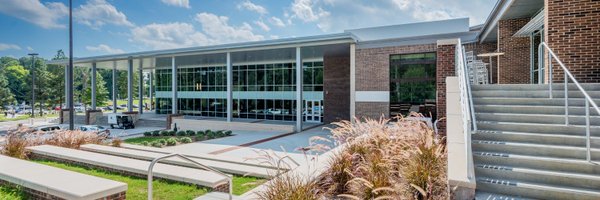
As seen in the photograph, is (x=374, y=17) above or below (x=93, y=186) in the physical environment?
above

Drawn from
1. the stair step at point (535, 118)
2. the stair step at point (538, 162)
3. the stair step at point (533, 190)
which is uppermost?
the stair step at point (535, 118)

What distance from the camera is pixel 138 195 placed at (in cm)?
595

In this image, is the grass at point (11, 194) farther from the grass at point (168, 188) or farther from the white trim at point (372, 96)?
the white trim at point (372, 96)

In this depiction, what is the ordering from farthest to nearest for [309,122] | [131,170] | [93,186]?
1. [309,122]
2. [131,170]
3. [93,186]

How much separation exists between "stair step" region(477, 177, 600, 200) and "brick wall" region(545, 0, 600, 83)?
517 cm

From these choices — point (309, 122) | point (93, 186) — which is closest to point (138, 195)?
point (93, 186)

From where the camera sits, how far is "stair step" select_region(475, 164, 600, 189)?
12.9 ft

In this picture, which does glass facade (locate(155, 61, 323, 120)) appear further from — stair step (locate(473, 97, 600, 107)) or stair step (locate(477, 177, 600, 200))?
stair step (locate(477, 177, 600, 200))

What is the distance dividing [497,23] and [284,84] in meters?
19.5

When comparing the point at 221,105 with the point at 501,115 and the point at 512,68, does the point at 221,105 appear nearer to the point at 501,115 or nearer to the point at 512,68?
the point at 512,68

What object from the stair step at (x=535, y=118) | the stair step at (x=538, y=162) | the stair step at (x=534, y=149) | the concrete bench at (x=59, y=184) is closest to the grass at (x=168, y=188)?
the concrete bench at (x=59, y=184)

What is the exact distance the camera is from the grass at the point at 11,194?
540 centimetres

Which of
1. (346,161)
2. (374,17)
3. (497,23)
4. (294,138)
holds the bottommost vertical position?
(294,138)

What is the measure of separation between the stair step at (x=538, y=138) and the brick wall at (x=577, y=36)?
3.85 m
